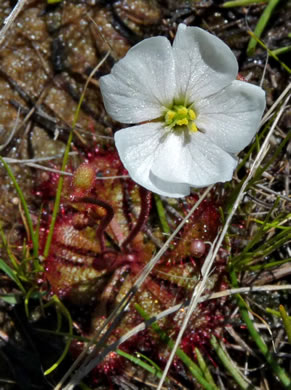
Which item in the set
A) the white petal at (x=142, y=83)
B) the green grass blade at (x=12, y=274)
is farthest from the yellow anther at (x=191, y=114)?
the green grass blade at (x=12, y=274)

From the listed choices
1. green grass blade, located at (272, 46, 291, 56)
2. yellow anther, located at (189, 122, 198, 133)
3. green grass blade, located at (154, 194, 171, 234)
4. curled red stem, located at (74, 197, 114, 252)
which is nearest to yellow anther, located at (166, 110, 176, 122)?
yellow anther, located at (189, 122, 198, 133)

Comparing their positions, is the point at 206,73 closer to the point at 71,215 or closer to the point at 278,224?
the point at 278,224

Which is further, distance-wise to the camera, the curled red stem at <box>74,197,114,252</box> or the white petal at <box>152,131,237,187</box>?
the curled red stem at <box>74,197,114,252</box>

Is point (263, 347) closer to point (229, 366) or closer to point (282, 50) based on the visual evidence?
point (229, 366)

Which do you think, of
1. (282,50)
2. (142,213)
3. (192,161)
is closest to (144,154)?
(192,161)

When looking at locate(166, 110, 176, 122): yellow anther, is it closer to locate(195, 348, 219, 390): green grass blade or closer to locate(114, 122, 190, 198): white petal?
locate(114, 122, 190, 198): white petal

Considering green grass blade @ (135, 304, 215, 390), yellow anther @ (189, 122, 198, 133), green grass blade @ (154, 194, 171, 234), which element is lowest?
green grass blade @ (135, 304, 215, 390)
